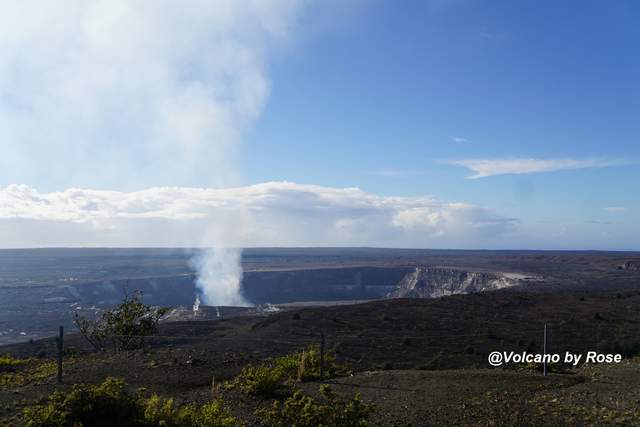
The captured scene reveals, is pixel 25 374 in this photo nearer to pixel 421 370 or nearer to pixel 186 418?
pixel 186 418

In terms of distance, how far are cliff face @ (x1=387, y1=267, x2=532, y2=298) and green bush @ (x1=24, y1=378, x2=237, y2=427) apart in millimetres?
66576

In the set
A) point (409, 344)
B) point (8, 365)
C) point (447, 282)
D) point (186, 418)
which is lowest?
point (447, 282)

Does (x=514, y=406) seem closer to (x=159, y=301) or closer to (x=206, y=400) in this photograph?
(x=206, y=400)

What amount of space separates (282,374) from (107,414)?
5.05 meters

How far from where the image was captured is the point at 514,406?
942 centimetres

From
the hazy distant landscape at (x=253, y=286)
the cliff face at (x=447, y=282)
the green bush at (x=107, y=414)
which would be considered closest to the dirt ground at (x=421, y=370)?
the green bush at (x=107, y=414)

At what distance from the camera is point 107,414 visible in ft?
25.3

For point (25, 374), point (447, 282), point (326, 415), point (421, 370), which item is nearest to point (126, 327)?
point (25, 374)

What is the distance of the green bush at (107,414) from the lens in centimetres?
746

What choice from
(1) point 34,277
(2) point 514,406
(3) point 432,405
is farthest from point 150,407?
(1) point 34,277

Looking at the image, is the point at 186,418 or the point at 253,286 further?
the point at 253,286

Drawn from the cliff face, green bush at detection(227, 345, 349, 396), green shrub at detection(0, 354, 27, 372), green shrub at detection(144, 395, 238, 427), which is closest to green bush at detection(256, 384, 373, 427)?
green shrub at detection(144, 395, 238, 427)

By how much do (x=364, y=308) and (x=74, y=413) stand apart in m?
32.1

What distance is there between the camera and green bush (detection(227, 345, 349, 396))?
10578mm
